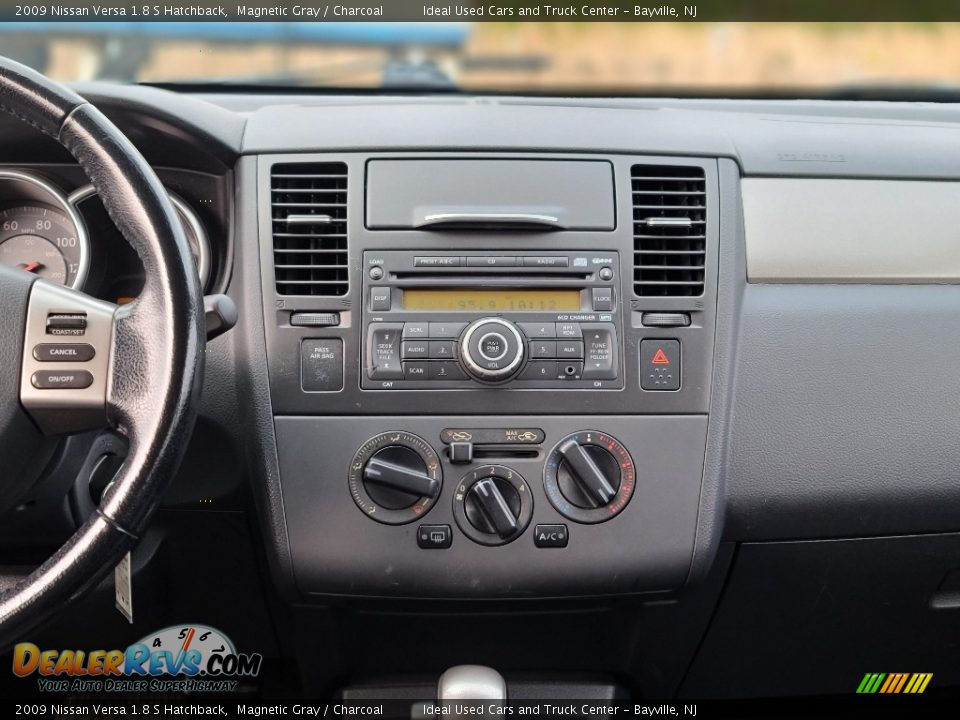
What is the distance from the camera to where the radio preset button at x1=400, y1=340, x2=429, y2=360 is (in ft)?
4.66

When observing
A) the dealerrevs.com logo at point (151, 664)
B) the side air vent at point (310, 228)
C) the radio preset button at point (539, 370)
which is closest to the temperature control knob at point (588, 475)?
the radio preset button at point (539, 370)

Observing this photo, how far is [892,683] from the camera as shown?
178cm

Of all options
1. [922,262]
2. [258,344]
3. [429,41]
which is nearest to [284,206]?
[258,344]

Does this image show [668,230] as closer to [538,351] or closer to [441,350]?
[538,351]

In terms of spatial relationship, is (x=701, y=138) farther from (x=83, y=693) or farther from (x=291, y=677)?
(x=83, y=693)

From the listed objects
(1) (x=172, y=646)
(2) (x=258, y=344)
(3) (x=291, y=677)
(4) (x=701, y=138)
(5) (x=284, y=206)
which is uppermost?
(4) (x=701, y=138)

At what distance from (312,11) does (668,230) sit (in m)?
0.76

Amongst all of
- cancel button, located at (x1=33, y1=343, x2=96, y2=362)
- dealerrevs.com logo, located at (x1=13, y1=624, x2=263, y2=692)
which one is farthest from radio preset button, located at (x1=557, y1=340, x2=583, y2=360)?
dealerrevs.com logo, located at (x1=13, y1=624, x2=263, y2=692)

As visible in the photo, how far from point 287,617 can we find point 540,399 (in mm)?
644

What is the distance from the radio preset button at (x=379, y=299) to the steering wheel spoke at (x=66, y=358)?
1.43 ft

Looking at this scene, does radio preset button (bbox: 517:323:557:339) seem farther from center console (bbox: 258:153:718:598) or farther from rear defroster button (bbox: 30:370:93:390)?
rear defroster button (bbox: 30:370:93:390)

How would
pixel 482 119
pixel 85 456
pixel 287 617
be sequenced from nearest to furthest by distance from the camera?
1. pixel 85 456
2. pixel 482 119
3. pixel 287 617

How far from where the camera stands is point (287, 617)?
1.63 meters

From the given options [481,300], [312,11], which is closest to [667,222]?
[481,300]
